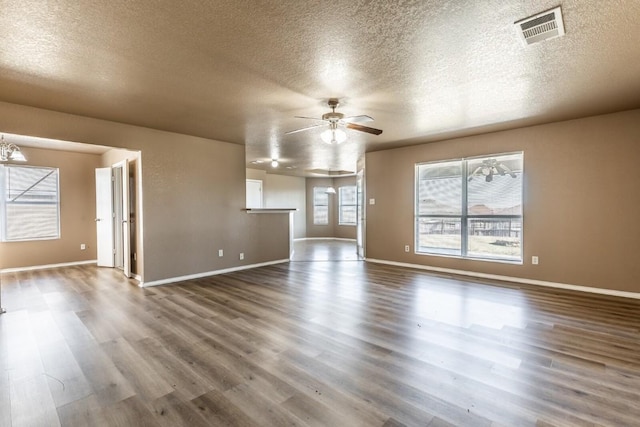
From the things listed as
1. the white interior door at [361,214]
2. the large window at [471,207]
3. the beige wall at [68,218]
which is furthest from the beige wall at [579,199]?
the beige wall at [68,218]

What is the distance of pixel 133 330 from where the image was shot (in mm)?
3047

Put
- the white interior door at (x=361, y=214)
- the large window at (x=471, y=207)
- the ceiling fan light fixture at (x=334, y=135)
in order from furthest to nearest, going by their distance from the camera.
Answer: the white interior door at (x=361, y=214)
the large window at (x=471, y=207)
the ceiling fan light fixture at (x=334, y=135)

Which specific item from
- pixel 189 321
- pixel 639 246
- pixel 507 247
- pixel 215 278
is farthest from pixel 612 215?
pixel 215 278

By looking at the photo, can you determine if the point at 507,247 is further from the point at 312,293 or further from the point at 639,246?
the point at 312,293

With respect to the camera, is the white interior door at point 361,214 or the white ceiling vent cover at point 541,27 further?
the white interior door at point 361,214

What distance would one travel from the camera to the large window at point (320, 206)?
11.5 meters

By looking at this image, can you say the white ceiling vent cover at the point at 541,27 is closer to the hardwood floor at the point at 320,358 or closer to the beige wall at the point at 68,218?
the hardwood floor at the point at 320,358

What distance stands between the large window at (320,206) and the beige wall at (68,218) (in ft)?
22.2

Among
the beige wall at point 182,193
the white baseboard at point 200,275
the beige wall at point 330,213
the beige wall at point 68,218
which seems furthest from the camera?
the beige wall at point 330,213

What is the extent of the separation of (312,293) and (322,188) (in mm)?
7468

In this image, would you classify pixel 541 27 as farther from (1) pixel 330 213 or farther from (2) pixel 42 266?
(1) pixel 330 213

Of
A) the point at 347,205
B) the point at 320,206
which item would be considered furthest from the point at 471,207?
the point at 320,206

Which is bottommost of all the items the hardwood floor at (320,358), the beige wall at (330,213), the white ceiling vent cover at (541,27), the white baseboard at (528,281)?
the hardwood floor at (320,358)

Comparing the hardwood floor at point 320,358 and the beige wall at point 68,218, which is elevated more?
the beige wall at point 68,218
